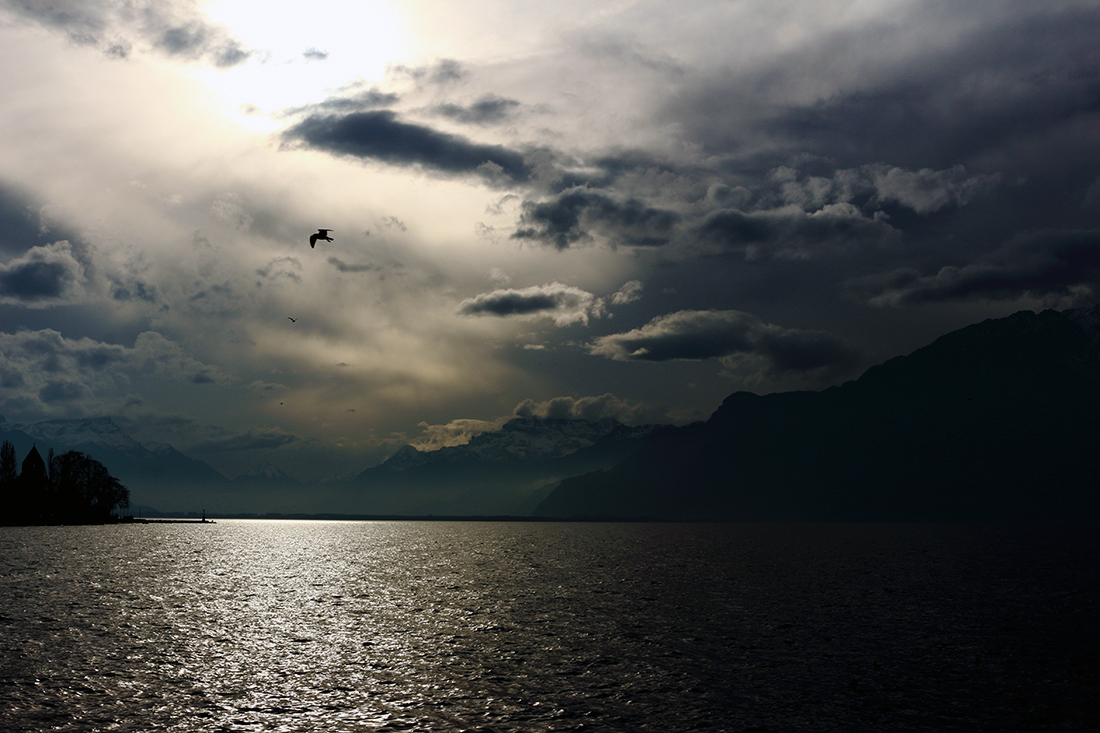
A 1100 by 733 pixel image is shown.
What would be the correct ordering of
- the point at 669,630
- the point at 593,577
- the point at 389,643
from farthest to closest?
1. the point at 593,577
2. the point at 669,630
3. the point at 389,643

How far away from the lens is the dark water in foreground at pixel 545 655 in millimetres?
33969

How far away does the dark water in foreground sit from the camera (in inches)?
1337

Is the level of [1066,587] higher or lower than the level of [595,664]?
lower

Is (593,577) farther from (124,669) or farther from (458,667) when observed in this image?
(124,669)

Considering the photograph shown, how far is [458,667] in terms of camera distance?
143ft

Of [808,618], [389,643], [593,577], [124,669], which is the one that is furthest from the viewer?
[593,577]

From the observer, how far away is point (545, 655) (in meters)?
47.5

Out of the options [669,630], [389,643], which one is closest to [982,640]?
[669,630]

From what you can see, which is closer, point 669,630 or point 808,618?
point 669,630

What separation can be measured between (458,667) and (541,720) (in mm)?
11957

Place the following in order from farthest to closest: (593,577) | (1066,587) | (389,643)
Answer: (593,577), (1066,587), (389,643)

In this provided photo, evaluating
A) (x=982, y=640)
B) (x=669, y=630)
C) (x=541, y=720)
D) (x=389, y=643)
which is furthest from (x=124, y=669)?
(x=982, y=640)

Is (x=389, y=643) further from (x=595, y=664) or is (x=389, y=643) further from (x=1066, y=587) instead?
(x=1066, y=587)

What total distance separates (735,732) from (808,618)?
36571mm
